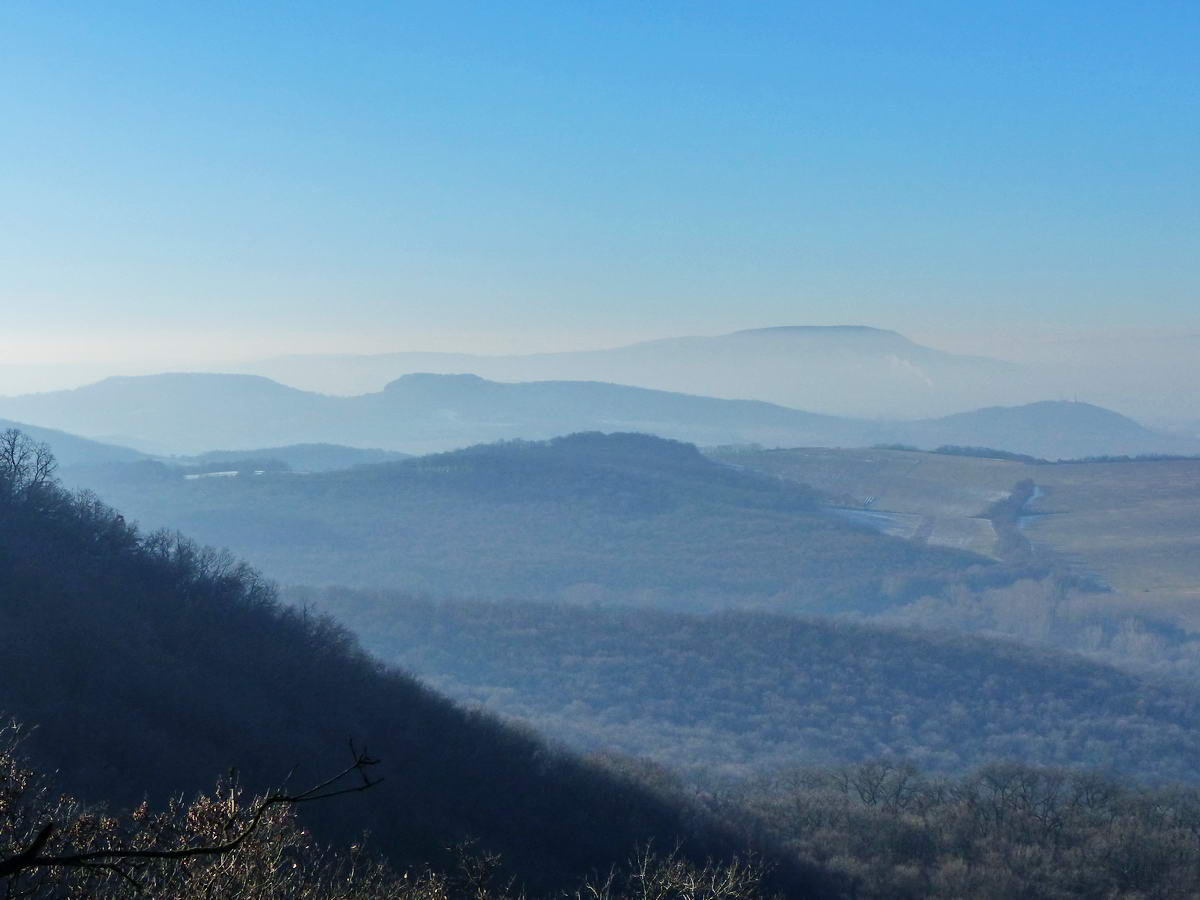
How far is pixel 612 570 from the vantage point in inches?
5192

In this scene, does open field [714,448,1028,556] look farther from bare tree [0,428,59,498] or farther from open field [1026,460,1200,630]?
bare tree [0,428,59,498]

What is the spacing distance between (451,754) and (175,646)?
322 inches

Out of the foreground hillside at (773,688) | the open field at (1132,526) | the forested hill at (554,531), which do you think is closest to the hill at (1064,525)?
the open field at (1132,526)

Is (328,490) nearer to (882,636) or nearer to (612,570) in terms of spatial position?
(612,570)

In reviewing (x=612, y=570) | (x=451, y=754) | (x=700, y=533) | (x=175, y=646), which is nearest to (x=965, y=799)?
(x=451, y=754)

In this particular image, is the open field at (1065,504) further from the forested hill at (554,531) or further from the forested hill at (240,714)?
the forested hill at (240,714)

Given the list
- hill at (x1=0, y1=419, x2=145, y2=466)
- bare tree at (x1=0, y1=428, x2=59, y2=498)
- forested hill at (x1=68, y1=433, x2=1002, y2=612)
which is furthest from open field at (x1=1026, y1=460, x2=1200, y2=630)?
hill at (x1=0, y1=419, x2=145, y2=466)

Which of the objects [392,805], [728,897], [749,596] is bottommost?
[749,596]

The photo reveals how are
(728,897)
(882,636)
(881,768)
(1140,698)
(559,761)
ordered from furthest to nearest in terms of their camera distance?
(882,636) → (1140,698) → (881,768) → (559,761) → (728,897)

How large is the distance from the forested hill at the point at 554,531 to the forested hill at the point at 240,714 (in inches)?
2992

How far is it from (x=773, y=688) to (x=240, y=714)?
53233mm

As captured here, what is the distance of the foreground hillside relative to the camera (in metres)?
65.6

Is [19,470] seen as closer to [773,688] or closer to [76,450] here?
[773,688]

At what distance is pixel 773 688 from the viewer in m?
76.3
